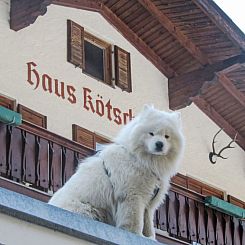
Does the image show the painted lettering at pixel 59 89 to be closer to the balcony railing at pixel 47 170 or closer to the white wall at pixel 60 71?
the white wall at pixel 60 71

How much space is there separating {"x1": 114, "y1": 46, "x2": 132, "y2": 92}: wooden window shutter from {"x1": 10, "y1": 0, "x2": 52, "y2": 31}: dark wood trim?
2461 mm

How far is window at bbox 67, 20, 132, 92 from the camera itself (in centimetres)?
1473

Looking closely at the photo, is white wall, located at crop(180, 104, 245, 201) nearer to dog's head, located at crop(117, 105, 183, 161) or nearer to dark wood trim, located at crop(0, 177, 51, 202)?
dark wood trim, located at crop(0, 177, 51, 202)

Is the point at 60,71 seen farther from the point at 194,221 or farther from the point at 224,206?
the point at 224,206

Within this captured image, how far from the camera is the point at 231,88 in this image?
16703 mm

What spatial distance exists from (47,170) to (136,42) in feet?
14.3

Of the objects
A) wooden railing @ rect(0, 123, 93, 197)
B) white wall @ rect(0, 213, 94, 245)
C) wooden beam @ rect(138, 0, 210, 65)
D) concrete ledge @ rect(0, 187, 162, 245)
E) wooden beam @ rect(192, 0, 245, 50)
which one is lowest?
white wall @ rect(0, 213, 94, 245)

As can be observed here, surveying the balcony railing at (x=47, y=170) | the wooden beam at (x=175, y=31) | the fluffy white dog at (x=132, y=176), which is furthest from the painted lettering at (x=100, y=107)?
the fluffy white dog at (x=132, y=176)

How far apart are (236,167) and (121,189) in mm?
10011

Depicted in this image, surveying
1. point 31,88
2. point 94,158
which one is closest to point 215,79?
point 31,88

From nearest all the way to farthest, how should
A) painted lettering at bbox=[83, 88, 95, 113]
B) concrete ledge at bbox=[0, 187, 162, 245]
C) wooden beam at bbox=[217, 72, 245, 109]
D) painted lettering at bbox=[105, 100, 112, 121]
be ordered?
concrete ledge at bbox=[0, 187, 162, 245] → painted lettering at bbox=[83, 88, 95, 113] → painted lettering at bbox=[105, 100, 112, 121] → wooden beam at bbox=[217, 72, 245, 109]

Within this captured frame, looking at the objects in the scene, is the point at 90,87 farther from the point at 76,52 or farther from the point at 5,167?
the point at 5,167

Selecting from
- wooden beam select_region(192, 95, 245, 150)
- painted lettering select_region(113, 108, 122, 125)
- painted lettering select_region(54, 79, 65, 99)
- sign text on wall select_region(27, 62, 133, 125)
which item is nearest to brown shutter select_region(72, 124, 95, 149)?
sign text on wall select_region(27, 62, 133, 125)

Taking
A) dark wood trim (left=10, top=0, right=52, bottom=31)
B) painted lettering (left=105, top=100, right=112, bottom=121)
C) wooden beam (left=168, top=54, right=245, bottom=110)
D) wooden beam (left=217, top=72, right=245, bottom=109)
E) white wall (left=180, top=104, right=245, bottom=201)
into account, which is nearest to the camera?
dark wood trim (left=10, top=0, right=52, bottom=31)
